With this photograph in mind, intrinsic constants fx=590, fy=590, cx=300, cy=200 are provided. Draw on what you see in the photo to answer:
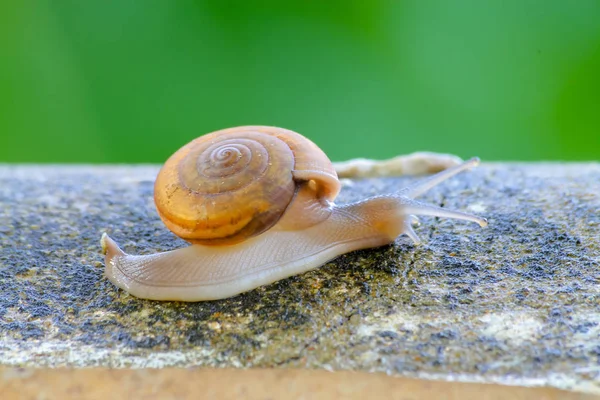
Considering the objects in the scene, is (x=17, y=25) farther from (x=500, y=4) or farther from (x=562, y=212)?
(x=562, y=212)

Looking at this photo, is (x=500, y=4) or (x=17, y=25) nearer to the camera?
(x=500, y=4)

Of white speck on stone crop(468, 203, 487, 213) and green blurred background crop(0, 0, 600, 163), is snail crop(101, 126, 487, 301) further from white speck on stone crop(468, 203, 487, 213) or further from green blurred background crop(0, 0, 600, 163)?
green blurred background crop(0, 0, 600, 163)

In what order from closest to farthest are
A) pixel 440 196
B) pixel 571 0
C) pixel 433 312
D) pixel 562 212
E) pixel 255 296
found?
pixel 433 312
pixel 255 296
pixel 562 212
pixel 440 196
pixel 571 0

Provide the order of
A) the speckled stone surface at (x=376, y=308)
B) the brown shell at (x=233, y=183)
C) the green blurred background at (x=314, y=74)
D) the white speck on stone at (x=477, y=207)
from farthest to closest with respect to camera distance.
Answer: the green blurred background at (x=314, y=74)
the white speck on stone at (x=477, y=207)
the brown shell at (x=233, y=183)
the speckled stone surface at (x=376, y=308)

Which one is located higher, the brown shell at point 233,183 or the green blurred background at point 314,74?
the green blurred background at point 314,74

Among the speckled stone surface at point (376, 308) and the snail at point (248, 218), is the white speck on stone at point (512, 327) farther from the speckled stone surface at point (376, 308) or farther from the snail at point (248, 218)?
the snail at point (248, 218)

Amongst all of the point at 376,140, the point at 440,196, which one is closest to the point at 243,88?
the point at 376,140

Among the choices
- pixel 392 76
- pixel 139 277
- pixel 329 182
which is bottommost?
pixel 139 277

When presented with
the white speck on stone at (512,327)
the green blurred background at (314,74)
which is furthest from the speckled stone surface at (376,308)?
the green blurred background at (314,74)
